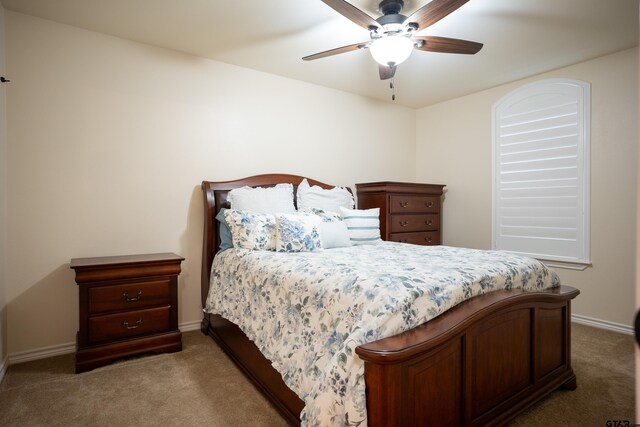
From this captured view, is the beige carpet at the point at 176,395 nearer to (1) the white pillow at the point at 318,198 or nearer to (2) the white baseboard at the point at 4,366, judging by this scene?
(2) the white baseboard at the point at 4,366

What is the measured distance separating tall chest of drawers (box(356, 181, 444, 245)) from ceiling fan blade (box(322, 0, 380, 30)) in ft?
6.34

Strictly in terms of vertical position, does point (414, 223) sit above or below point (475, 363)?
above

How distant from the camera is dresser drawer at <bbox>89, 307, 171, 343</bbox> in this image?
7.48ft

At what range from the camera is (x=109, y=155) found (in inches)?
105

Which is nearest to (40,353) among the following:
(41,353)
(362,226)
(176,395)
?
(41,353)

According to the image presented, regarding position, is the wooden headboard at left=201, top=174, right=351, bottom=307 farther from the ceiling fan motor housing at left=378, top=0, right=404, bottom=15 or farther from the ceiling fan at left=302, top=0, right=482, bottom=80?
the ceiling fan motor housing at left=378, top=0, right=404, bottom=15

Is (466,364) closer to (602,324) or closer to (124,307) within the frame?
(124,307)

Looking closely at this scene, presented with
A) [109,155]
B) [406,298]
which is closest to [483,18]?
[406,298]

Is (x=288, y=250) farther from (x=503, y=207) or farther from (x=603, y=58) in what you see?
(x=603, y=58)

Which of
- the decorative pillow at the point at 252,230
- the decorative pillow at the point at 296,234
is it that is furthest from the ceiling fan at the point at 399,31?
the decorative pillow at the point at 252,230

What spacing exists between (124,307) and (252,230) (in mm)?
1026

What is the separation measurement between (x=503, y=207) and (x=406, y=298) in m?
3.08

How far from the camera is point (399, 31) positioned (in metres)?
2.10

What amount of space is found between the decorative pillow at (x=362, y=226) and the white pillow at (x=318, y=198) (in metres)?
0.24
